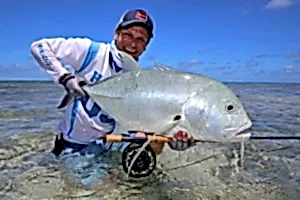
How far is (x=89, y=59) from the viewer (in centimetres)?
319

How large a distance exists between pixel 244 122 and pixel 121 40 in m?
1.39

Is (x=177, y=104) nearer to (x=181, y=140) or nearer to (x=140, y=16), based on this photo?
(x=181, y=140)

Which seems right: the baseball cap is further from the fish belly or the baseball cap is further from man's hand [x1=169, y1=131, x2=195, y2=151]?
man's hand [x1=169, y1=131, x2=195, y2=151]

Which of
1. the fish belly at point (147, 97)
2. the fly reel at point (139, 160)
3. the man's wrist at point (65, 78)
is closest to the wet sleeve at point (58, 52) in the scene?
the man's wrist at point (65, 78)

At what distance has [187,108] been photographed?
7.50ft

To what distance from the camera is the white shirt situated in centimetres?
300

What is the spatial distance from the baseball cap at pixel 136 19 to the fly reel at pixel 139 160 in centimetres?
108

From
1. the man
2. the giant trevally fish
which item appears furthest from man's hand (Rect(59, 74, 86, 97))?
the giant trevally fish

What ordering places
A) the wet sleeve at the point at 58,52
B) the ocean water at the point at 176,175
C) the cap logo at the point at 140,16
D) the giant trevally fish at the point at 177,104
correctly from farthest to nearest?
the ocean water at the point at 176,175
the cap logo at the point at 140,16
the wet sleeve at the point at 58,52
the giant trevally fish at the point at 177,104

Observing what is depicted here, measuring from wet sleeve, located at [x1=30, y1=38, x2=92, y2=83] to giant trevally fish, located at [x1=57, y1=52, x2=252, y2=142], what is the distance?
70 cm

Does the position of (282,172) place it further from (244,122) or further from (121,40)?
(121,40)

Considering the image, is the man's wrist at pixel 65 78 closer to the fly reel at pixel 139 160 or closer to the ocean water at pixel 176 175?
the fly reel at pixel 139 160

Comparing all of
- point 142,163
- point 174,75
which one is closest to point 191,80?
point 174,75

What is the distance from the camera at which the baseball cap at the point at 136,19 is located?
10.1 ft
